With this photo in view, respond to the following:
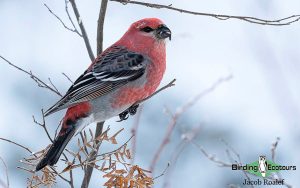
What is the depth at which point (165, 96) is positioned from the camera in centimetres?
848

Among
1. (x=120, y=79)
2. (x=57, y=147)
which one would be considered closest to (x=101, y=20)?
(x=57, y=147)

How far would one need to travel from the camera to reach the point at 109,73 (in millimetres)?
3967

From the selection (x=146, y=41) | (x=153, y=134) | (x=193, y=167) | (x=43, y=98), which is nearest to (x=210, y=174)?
(x=193, y=167)

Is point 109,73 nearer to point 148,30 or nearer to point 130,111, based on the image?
point 130,111

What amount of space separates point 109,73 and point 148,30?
372mm

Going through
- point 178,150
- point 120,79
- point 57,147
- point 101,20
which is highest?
point 120,79

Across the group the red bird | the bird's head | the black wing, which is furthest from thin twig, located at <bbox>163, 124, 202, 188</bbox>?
the bird's head

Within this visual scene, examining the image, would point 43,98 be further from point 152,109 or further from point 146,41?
point 146,41

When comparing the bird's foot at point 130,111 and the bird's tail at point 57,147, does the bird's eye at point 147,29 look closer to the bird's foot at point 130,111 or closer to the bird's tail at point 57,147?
the bird's foot at point 130,111

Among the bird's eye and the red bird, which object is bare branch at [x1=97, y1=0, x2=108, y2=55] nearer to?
the red bird

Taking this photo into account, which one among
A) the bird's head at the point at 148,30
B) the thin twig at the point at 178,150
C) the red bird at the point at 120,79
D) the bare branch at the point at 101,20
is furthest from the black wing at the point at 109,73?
the thin twig at the point at 178,150

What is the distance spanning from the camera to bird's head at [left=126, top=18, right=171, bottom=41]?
3.98 metres

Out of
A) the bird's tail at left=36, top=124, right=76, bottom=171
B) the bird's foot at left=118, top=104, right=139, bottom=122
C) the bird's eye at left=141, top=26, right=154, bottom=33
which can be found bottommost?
the bird's tail at left=36, top=124, right=76, bottom=171

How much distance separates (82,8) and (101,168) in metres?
12.3
